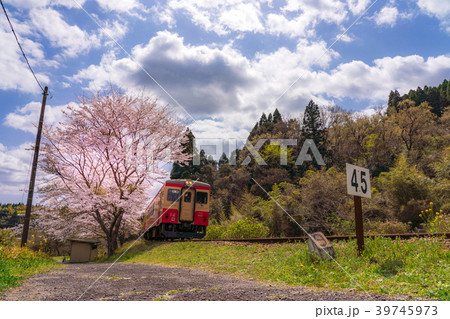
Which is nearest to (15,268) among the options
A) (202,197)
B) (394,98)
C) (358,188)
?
(358,188)

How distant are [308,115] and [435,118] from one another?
51.8ft

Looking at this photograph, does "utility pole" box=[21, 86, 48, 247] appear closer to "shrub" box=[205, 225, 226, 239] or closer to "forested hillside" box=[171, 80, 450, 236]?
"shrub" box=[205, 225, 226, 239]

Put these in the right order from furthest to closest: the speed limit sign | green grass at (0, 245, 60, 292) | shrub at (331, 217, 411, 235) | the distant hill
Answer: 1. the distant hill
2. shrub at (331, 217, 411, 235)
3. the speed limit sign
4. green grass at (0, 245, 60, 292)

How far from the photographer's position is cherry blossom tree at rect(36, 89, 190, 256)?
16969 millimetres

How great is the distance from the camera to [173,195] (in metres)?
16.9

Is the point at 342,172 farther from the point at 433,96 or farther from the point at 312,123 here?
the point at 433,96

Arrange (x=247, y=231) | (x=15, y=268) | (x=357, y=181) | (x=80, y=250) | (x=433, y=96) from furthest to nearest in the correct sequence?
1. (x=433, y=96)
2. (x=80, y=250)
3. (x=247, y=231)
4. (x=15, y=268)
5. (x=357, y=181)

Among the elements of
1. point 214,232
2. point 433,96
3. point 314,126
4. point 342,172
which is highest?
point 433,96

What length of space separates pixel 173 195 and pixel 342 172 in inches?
530

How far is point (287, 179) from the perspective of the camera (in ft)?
115

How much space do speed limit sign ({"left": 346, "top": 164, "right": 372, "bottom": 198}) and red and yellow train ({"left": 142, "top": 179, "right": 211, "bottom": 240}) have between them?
1122 centimetres

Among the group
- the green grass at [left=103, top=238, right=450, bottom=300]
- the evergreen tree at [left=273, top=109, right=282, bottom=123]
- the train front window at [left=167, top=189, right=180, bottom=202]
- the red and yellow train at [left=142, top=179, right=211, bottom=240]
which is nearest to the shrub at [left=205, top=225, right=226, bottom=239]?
the red and yellow train at [left=142, top=179, right=211, bottom=240]

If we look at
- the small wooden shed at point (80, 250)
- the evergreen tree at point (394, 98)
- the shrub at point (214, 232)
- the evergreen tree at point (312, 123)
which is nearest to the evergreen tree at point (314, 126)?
the evergreen tree at point (312, 123)

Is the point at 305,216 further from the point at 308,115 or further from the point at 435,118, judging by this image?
the point at 435,118
